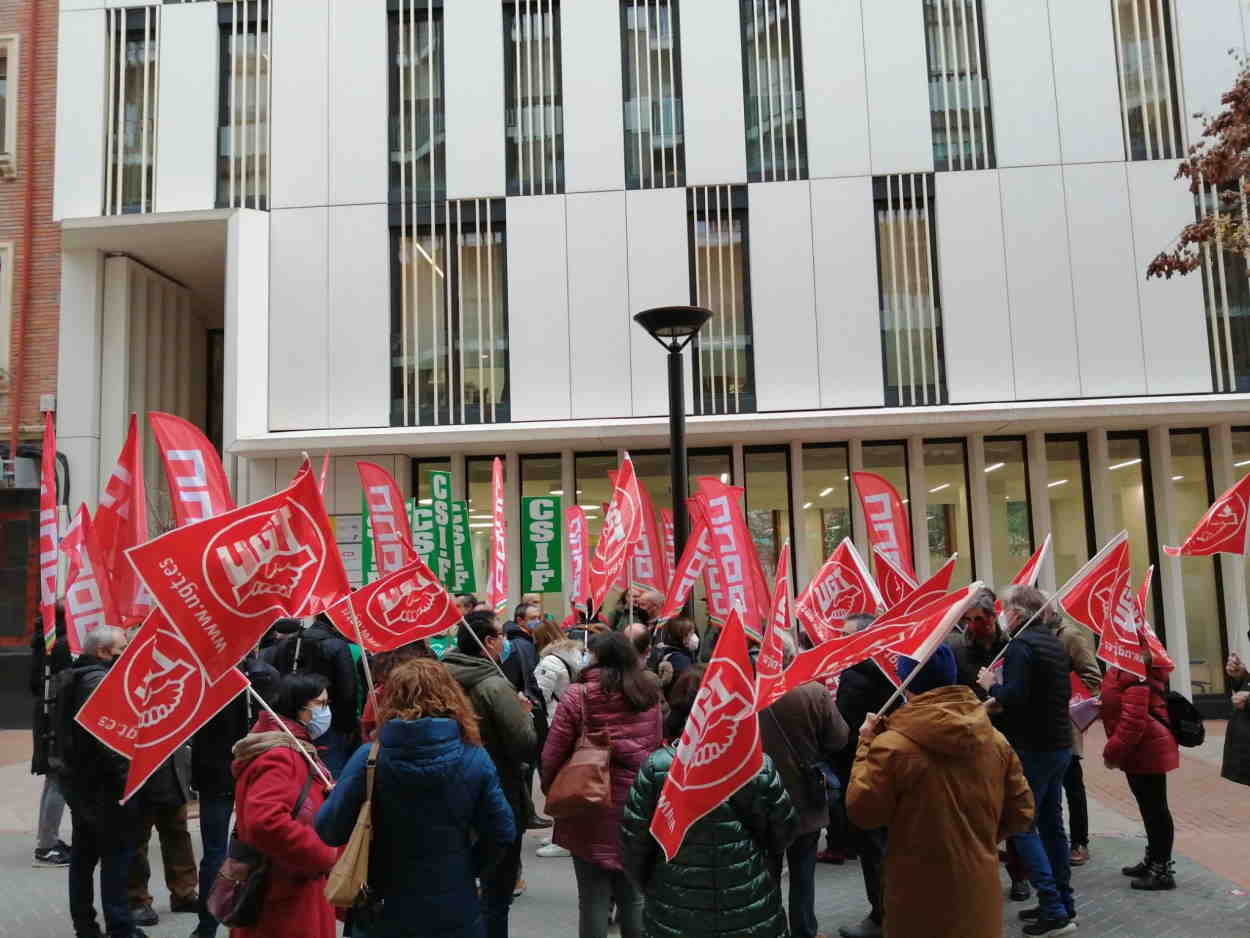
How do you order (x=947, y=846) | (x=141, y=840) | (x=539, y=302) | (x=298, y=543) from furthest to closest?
(x=539, y=302), (x=141, y=840), (x=298, y=543), (x=947, y=846)

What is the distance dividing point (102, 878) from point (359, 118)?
14422 millimetres

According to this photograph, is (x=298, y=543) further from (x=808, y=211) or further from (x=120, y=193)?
(x=120, y=193)

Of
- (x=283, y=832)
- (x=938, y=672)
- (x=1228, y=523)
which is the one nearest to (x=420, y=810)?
(x=283, y=832)

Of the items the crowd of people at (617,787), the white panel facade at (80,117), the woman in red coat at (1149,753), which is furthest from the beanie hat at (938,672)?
the white panel facade at (80,117)

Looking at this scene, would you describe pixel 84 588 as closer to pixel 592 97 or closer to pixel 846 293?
Result: pixel 846 293

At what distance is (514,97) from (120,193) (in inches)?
271

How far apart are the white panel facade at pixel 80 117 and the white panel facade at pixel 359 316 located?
163 inches

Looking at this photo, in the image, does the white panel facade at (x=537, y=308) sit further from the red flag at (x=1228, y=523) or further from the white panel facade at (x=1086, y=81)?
the red flag at (x=1228, y=523)

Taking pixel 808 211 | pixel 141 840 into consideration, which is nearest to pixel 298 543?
pixel 141 840

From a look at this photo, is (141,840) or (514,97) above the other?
(514,97)

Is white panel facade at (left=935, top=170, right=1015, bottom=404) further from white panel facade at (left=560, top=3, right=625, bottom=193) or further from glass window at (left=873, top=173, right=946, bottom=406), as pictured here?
white panel facade at (left=560, top=3, right=625, bottom=193)

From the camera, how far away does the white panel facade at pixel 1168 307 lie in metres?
16.3

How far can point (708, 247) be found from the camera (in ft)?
57.5

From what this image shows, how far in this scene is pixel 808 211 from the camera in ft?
56.4
